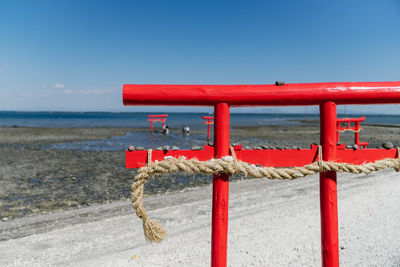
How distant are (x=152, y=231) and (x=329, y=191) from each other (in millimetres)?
1042

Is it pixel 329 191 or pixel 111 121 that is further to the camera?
pixel 111 121

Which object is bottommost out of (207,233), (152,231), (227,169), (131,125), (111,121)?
(207,233)

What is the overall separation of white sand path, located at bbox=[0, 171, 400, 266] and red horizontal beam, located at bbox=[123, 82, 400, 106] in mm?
2231

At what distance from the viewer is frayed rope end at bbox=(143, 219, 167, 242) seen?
173 cm

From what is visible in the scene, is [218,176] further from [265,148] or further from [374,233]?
[374,233]

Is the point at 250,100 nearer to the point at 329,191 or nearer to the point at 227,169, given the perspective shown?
the point at 227,169

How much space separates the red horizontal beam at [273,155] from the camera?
5.83ft

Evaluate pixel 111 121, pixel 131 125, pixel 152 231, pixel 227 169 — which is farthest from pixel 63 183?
pixel 111 121

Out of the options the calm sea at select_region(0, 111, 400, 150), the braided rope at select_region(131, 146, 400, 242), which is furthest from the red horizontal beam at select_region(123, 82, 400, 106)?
the calm sea at select_region(0, 111, 400, 150)

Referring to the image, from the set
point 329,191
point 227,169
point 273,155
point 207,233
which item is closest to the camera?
point 227,169

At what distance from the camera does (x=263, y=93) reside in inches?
64.7

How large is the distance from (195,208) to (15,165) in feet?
22.9

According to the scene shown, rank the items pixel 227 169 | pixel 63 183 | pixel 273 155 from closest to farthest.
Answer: pixel 227 169 → pixel 273 155 → pixel 63 183

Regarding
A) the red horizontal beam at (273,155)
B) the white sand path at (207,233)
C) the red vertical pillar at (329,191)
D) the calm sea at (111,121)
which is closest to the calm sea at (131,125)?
the calm sea at (111,121)
